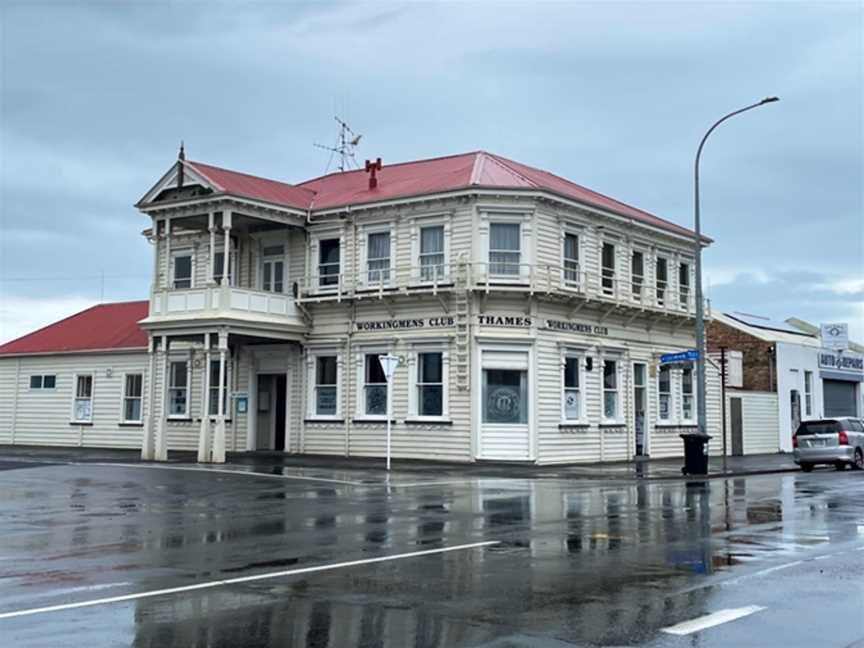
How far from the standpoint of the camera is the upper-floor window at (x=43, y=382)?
131ft

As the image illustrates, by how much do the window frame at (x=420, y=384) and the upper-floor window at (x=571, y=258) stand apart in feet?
15.0

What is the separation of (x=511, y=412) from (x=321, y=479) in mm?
8293

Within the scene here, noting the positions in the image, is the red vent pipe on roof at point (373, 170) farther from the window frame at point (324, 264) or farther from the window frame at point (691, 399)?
the window frame at point (691, 399)

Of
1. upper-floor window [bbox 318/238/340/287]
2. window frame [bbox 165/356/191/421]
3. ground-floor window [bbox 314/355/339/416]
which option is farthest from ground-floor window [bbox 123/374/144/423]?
upper-floor window [bbox 318/238/340/287]

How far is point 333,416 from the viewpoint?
3192 centimetres

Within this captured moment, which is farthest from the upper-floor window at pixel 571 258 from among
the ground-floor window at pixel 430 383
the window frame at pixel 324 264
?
the window frame at pixel 324 264

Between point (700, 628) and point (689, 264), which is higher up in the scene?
point (689, 264)

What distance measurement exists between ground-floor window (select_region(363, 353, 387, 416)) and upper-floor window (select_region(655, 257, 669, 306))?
35.0 feet

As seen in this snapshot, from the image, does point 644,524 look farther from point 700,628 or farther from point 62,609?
point 62,609

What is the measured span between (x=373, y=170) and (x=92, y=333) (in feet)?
48.8

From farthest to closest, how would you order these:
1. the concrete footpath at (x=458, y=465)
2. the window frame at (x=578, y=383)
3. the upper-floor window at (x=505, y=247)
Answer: the window frame at (x=578, y=383), the upper-floor window at (x=505, y=247), the concrete footpath at (x=458, y=465)

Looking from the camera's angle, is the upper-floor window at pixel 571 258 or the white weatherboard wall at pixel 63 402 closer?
the upper-floor window at pixel 571 258

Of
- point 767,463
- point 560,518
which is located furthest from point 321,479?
point 767,463

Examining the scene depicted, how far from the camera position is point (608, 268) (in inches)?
1283
